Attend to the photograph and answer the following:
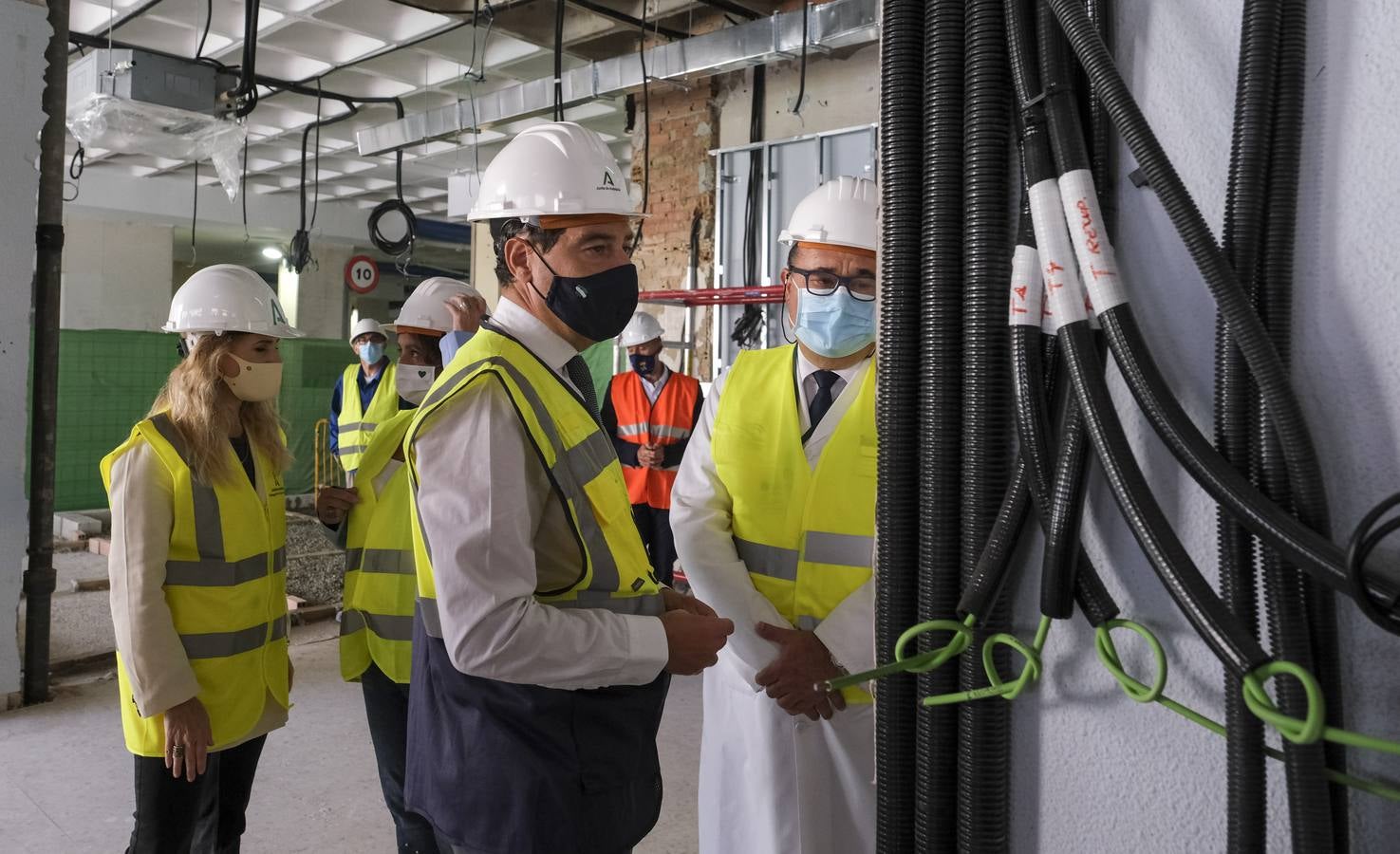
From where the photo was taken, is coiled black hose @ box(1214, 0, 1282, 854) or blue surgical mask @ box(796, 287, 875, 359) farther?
blue surgical mask @ box(796, 287, 875, 359)

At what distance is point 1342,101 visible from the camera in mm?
821

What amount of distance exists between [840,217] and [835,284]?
0.54 feet

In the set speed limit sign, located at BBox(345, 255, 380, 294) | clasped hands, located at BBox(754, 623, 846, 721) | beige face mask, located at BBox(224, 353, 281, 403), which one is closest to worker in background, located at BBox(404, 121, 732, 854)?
clasped hands, located at BBox(754, 623, 846, 721)

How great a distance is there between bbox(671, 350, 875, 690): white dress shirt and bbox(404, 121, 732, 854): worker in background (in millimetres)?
360

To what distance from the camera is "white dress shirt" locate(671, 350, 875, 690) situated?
2051 mm

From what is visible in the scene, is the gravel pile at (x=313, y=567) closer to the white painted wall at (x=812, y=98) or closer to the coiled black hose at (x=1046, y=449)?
the white painted wall at (x=812, y=98)

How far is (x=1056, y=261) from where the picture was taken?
0.93 m

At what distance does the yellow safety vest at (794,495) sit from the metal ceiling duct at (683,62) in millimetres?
3172

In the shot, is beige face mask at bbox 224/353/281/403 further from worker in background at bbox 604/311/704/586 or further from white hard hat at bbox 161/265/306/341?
worker in background at bbox 604/311/704/586

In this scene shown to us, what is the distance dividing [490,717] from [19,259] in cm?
394

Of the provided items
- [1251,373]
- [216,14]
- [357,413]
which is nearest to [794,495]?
[1251,373]

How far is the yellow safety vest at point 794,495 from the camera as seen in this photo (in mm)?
2133

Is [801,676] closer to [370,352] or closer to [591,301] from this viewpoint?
[591,301]

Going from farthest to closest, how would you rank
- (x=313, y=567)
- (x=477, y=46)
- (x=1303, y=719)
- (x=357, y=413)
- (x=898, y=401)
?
(x=477, y=46)
(x=313, y=567)
(x=357, y=413)
(x=898, y=401)
(x=1303, y=719)
